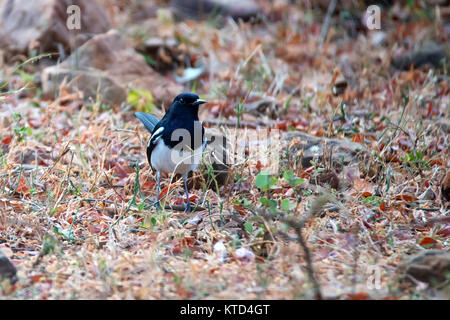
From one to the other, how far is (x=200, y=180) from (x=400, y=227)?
151cm

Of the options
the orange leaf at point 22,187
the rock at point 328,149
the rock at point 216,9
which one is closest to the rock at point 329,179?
the rock at point 328,149

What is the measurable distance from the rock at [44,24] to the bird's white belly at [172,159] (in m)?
3.08

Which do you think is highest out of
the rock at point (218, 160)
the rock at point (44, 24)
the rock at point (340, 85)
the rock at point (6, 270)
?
the rock at point (44, 24)

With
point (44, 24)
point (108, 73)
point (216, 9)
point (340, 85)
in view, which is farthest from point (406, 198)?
point (216, 9)

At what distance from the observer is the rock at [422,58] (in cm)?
714

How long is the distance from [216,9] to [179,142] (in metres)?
5.93

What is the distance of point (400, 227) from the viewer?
371cm

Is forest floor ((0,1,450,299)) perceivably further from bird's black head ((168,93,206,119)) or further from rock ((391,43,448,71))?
bird's black head ((168,93,206,119))

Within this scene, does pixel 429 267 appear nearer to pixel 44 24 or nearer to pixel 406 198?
pixel 406 198

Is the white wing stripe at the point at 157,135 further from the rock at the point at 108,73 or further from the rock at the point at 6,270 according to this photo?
the rock at the point at 108,73

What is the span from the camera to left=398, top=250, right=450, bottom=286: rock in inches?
111

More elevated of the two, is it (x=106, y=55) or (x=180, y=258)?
(x=106, y=55)
